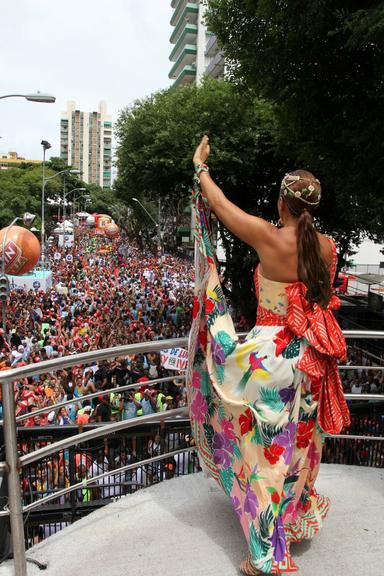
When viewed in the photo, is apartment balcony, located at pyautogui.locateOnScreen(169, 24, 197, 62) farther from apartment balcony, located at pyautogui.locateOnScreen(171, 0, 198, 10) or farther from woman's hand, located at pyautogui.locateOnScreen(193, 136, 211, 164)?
woman's hand, located at pyautogui.locateOnScreen(193, 136, 211, 164)

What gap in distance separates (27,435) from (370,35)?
5.24 meters

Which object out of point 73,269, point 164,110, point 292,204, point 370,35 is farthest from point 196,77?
point 292,204

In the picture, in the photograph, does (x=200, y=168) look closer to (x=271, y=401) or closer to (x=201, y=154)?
(x=201, y=154)

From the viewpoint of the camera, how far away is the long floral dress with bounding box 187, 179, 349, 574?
7.60 feet

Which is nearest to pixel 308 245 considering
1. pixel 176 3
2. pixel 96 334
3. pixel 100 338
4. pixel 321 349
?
pixel 321 349

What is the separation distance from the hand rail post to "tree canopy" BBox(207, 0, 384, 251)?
5474mm

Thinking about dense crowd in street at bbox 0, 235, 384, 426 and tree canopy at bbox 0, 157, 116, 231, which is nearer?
dense crowd in street at bbox 0, 235, 384, 426

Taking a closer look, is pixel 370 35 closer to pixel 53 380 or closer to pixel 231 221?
pixel 231 221

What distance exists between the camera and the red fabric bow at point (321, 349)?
2314mm

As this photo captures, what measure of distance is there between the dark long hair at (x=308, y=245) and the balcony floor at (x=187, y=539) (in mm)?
1221

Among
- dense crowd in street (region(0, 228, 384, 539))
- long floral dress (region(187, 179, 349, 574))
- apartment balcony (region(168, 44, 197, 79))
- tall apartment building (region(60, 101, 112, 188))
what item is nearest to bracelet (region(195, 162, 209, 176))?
long floral dress (region(187, 179, 349, 574))

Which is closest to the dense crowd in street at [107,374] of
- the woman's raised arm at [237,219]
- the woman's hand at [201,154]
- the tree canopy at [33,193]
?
the woman's raised arm at [237,219]

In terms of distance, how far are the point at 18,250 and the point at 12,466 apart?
38.5 feet

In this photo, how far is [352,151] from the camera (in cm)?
785
